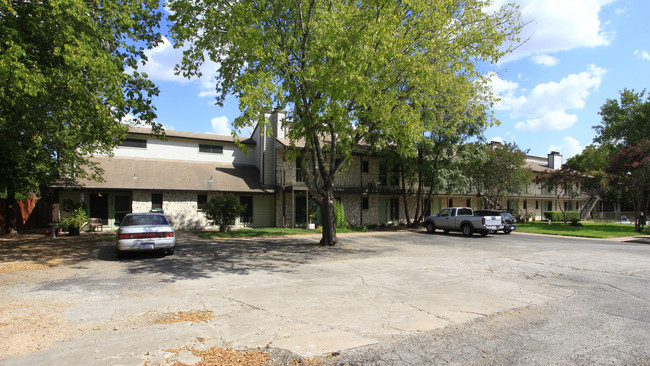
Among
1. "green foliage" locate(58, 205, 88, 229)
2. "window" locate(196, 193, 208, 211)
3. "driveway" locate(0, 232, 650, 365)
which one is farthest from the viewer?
"window" locate(196, 193, 208, 211)

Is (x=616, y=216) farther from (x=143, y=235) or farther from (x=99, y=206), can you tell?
(x=99, y=206)

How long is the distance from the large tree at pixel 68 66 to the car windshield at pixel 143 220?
2905mm

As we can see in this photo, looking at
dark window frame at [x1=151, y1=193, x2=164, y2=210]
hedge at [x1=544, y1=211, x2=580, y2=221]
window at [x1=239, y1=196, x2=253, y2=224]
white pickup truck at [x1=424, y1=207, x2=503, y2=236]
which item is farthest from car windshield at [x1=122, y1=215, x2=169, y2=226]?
hedge at [x1=544, y1=211, x2=580, y2=221]

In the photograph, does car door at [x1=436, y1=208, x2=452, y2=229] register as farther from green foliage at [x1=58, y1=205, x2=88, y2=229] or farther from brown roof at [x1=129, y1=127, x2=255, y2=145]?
green foliage at [x1=58, y1=205, x2=88, y2=229]

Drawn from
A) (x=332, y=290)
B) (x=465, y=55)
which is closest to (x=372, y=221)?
(x=465, y=55)

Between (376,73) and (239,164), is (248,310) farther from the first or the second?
(239,164)

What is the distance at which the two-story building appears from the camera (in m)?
21.9

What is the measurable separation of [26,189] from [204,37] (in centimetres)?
1408

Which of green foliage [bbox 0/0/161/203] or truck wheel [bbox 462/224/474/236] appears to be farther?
truck wheel [bbox 462/224/474/236]

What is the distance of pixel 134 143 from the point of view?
80.2 ft

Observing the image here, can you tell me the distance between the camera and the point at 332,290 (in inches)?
304

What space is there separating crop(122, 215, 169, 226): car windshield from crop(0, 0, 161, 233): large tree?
290 centimetres

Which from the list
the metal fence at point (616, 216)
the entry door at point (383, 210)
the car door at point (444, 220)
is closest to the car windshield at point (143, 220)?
the car door at point (444, 220)

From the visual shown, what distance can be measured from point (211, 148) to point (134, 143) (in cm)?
507
